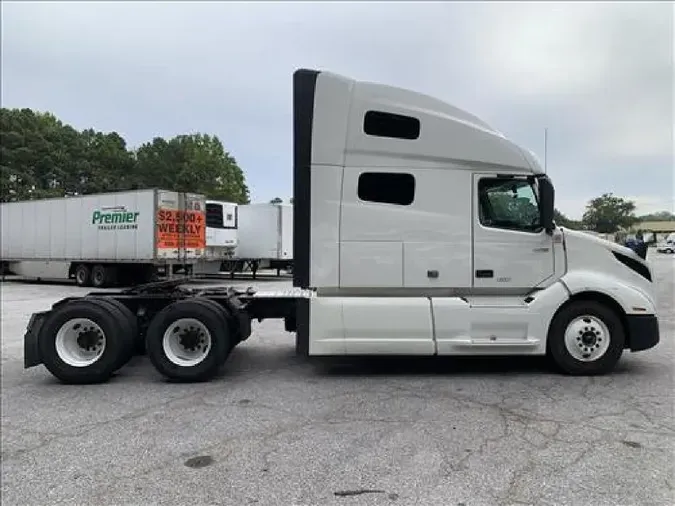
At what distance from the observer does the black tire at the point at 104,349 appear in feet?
22.8

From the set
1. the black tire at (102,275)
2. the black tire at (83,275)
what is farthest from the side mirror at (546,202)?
the black tire at (83,275)

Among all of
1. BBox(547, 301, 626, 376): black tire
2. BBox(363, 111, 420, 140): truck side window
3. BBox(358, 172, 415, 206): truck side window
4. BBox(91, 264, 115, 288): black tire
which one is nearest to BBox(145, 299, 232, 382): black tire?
BBox(358, 172, 415, 206): truck side window

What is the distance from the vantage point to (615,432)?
4.86 meters

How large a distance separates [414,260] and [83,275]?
18.8 m

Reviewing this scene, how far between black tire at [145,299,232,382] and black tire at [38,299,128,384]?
1.31 ft

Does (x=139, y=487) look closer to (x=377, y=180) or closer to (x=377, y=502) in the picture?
(x=377, y=502)

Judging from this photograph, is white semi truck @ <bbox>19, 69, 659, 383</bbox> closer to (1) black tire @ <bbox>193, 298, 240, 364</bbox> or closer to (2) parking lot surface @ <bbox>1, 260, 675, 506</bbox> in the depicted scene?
(1) black tire @ <bbox>193, 298, 240, 364</bbox>

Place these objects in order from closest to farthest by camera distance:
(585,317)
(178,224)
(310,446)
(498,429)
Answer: (310,446), (498,429), (585,317), (178,224)

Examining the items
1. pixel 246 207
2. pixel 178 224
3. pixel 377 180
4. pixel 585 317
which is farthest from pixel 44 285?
pixel 585 317

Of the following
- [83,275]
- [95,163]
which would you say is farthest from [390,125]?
[95,163]

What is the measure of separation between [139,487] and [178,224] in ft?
58.4

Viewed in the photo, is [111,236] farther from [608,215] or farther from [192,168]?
[192,168]

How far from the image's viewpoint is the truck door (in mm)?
7023

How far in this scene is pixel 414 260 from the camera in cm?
701
